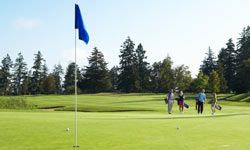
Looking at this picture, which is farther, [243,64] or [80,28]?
[243,64]

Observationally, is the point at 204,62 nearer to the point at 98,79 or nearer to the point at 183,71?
the point at 183,71

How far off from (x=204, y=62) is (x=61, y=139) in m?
141

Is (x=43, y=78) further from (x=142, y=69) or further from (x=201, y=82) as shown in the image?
(x=201, y=82)

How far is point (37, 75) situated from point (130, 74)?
34.3 m

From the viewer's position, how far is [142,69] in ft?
480

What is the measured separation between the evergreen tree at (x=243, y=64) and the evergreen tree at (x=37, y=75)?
6762cm

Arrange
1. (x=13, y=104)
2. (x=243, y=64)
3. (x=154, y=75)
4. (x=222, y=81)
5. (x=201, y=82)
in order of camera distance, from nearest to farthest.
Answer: (x=13, y=104) → (x=243, y=64) → (x=201, y=82) → (x=222, y=81) → (x=154, y=75)

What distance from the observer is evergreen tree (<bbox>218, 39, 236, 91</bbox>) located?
128 metres

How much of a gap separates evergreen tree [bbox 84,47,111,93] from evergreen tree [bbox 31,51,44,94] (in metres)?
18.1

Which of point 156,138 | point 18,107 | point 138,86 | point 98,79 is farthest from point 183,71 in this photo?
point 156,138

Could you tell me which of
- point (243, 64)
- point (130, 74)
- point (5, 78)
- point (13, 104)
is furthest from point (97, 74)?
point (13, 104)

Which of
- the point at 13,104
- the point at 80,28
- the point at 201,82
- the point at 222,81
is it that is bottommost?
the point at 13,104

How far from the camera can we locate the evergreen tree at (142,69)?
471 ft

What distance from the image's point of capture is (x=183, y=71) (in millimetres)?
127312
